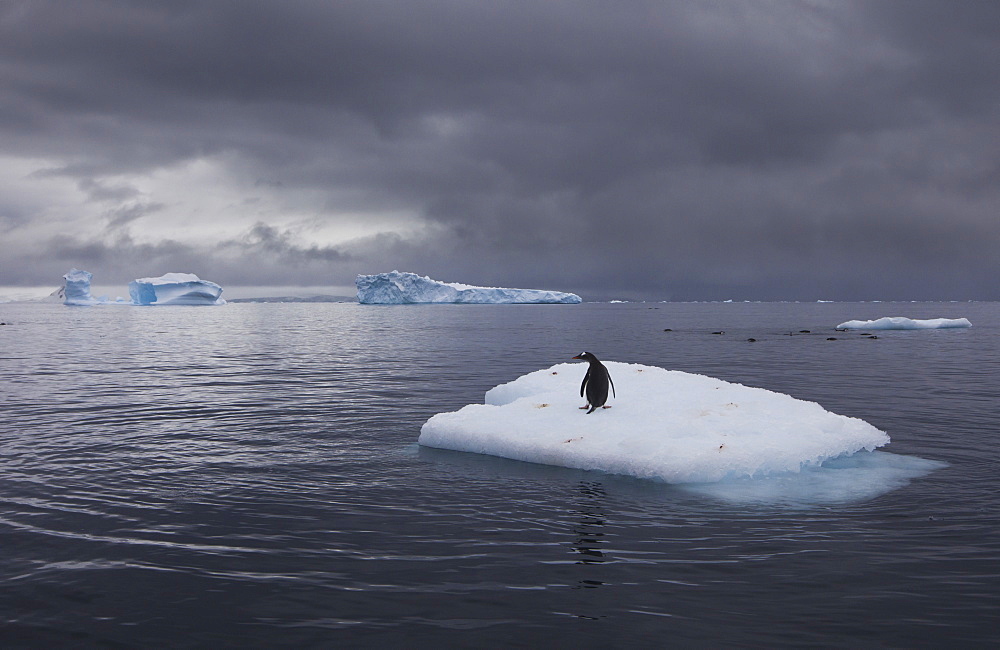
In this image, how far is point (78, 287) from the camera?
14888 cm

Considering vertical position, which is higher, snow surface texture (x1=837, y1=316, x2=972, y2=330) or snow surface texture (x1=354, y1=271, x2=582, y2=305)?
snow surface texture (x1=354, y1=271, x2=582, y2=305)

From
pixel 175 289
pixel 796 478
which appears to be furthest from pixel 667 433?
pixel 175 289

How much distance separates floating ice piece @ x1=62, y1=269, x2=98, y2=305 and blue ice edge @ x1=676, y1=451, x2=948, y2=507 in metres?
159

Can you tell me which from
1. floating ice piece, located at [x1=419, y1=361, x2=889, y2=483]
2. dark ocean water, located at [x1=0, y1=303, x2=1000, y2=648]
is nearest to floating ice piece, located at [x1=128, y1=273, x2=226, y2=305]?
dark ocean water, located at [x1=0, y1=303, x2=1000, y2=648]

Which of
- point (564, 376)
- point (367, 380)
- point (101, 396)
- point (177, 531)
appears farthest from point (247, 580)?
point (367, 380)

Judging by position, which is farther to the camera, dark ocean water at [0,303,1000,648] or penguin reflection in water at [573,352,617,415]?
penguin reflection in water at [573,352,617,415]

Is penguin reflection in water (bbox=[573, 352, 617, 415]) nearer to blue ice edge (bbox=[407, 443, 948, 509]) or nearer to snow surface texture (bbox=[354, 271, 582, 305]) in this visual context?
blue ice edge (bbox=[407, 443, 948, 509])

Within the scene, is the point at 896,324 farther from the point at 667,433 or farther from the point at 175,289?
the point at 175,289

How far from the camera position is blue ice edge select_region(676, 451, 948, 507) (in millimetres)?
9266

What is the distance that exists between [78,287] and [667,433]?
170 metres

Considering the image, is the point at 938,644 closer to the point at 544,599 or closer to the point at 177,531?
the point at 544,599

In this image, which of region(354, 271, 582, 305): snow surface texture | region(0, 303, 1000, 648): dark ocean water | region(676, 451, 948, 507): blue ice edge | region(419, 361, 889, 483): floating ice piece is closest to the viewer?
region(0, 303, 1000, 648): dark ocean water

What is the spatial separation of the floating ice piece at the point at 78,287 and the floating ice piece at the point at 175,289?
358 inches

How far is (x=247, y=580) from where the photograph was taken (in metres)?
6.43
